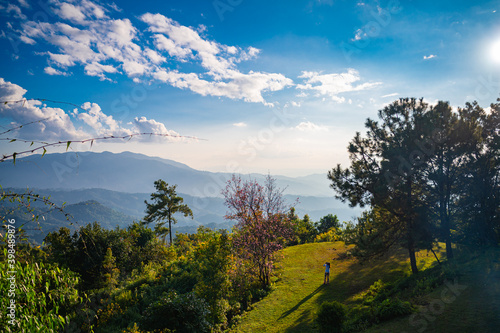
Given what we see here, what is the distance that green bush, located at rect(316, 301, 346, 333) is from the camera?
910cm

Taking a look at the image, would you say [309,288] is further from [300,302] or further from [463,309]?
[463,309]

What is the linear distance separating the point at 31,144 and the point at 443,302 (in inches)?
498

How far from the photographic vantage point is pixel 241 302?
14523 millimetres

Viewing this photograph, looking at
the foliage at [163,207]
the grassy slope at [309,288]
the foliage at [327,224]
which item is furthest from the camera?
the foliage at [327,224]

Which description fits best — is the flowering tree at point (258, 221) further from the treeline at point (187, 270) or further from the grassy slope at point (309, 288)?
the grassy slope at point (309, 288)

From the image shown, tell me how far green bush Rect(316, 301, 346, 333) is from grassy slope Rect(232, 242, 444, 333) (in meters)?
0.94

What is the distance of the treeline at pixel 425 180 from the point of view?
43.2 ft

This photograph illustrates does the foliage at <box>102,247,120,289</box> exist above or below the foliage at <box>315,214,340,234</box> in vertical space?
above

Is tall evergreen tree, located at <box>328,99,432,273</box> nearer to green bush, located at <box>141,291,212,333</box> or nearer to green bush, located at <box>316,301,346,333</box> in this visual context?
green bush, located at <box>316,301,346,333</box>

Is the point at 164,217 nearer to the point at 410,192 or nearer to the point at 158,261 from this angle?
the point at 158,261

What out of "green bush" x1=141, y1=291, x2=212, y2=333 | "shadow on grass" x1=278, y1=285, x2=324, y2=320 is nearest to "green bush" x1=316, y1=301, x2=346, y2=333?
"shadow on grass" x1=278, y1=285, x2=324, y2=320

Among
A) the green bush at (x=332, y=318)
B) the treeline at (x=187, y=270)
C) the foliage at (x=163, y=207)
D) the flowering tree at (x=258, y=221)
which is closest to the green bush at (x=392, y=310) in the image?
the green bush at (x=332, y=318)

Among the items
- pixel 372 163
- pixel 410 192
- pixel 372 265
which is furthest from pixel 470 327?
pixel 372 265

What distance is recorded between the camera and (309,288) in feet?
53.1
